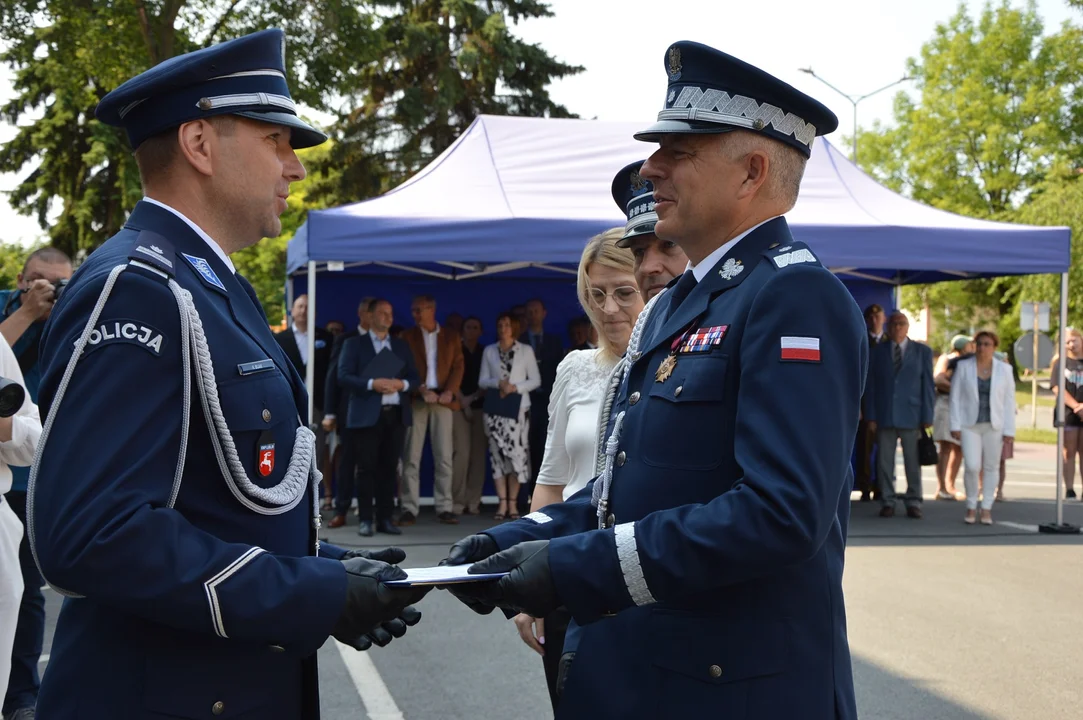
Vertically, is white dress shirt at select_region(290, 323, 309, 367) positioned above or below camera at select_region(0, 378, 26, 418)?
above

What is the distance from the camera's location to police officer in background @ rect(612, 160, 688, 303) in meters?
3.23

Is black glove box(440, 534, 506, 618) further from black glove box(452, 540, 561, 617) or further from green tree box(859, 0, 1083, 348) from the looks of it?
green tree box(859, 0, 1083, 348)

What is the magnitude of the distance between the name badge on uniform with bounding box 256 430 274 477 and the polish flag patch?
920 mm

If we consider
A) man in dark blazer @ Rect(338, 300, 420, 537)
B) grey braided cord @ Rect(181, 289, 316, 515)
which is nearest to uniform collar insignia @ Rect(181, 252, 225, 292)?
grey braided cord @ Rect(181, 289, 316, 515)

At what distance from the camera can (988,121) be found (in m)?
37.2

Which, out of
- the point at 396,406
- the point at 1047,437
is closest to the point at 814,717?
the point at 396,406

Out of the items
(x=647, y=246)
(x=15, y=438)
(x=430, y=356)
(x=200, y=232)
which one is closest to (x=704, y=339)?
(x=200, y=232)

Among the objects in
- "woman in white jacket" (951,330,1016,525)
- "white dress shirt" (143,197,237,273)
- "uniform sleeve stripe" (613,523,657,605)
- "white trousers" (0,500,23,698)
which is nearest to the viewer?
"uniform sleeve stripe" (613,523,657,605)

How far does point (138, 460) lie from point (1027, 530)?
993 centimetres

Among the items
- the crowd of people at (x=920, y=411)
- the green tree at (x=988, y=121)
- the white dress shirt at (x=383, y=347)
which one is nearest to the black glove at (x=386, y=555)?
the white dress shirt at (x=383, y=347)

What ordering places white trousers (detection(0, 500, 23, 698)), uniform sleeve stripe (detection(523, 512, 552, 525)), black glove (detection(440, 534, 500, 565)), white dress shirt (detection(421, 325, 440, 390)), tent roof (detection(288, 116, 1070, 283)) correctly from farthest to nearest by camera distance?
white dress shirt (detection(421, 325, 440, 390)) → tent roof (detection(288, 116, 1070, 283)) → white trousers (detection(0, 500, 23, 698)) → uniform sleeve stripe (detection(523, 512, 552, 525)) → black glove (detection(440, 534, 500, 565))

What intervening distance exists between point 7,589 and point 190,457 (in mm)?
2311

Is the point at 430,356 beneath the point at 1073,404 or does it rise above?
above

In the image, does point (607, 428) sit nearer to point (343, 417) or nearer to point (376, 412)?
point (376, 412)
